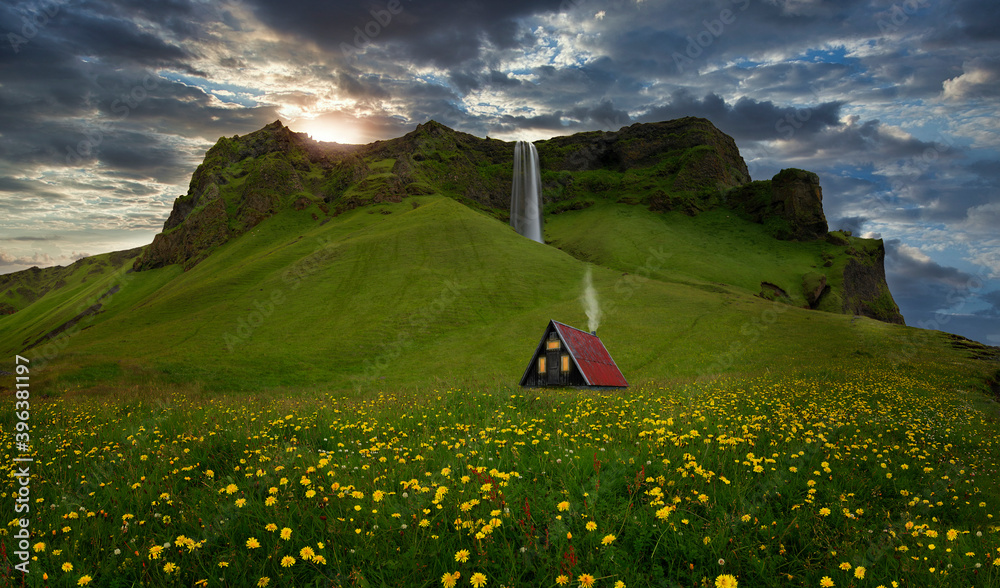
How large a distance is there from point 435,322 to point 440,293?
10.8 metres

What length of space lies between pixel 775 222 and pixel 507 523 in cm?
18111

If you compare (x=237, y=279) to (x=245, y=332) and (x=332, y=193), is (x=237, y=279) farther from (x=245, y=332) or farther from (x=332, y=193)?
(x=332, y=193)

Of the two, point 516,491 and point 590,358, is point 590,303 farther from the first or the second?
point 516,491

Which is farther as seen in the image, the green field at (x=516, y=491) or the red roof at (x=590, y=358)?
the red roof at (x=590, y=358)

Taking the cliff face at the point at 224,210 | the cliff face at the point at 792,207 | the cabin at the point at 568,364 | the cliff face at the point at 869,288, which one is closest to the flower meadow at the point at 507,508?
the cabin at the point at 568,364

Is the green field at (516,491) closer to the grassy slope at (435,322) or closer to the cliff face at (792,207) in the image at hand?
the grassy slope at (435,322)

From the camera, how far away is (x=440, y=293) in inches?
3034

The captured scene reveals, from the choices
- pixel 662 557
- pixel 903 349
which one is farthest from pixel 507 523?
pixel 903 349

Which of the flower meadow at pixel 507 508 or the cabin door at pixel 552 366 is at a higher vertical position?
the flower meadow at pixel 507 508

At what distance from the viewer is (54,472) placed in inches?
271

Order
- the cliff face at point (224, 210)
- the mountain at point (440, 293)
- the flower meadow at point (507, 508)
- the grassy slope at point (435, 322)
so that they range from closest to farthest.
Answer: the flower meadow at point (507, 508) < the grassy slope at point (435, 322) < the mountain at point (440, 293) < the cliff face at point (224, 210)

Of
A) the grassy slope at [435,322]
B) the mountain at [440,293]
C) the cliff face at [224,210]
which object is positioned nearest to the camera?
the grassy slope at [435,322]

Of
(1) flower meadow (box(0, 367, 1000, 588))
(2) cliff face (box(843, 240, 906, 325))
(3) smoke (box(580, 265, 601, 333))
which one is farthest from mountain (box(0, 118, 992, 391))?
(1) flower meadow (box(0, 367, 1000, 588))

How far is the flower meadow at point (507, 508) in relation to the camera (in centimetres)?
396
